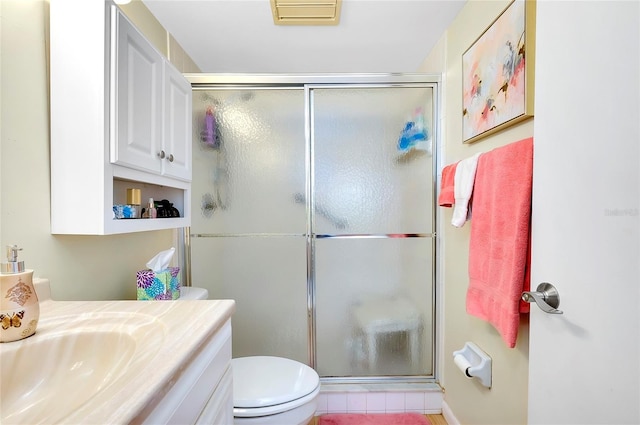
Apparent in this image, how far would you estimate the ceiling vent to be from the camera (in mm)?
1388

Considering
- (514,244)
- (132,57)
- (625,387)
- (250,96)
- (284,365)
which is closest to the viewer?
(625,387)

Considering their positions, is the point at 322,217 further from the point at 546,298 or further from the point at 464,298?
the point at 546,298

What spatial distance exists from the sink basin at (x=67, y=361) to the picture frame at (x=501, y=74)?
4.16 feet

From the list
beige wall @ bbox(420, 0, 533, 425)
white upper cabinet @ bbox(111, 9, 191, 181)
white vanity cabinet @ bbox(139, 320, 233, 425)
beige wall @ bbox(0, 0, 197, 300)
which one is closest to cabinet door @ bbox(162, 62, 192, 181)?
white upper cabinet @ bbox(111, 9, 191, 181)

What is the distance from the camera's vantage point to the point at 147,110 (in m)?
1.08

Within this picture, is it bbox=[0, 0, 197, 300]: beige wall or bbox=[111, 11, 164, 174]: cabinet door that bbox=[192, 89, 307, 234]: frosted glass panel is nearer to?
bbox=[111, 11, 164, 174]: cabinet door

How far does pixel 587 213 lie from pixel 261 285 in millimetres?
1532

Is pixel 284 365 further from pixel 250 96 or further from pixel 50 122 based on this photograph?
pixel 250 96

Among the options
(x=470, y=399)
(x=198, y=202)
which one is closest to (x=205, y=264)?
(x=198, y=202)

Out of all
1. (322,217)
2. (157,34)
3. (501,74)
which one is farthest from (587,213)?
(157,34)

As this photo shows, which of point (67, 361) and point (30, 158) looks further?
point (30, 158)

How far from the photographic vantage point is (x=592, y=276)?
0.54 meters

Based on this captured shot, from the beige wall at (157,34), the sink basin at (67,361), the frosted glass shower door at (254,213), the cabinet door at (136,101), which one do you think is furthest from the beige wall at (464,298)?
the beige wall at (157,34)

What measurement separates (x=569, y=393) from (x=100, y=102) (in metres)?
1.40
